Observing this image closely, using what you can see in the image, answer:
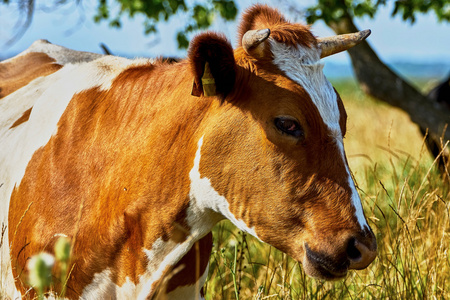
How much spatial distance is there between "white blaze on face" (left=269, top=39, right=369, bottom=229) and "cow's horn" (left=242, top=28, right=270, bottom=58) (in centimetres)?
7

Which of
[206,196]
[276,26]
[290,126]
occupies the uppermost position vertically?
[276,26]

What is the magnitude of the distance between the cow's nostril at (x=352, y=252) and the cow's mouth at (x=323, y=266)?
1.0 inches

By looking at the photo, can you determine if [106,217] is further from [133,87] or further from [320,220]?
[320,220]

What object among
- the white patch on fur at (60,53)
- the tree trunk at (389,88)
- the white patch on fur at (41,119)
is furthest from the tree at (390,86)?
the white patch on fur at (41,119)

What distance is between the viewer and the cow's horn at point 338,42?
2557mm

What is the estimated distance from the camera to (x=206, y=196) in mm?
2428

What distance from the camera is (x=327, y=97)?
7.75ft

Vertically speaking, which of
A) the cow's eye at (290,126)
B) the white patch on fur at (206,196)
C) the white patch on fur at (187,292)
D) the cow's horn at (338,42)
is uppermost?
the cow's horn at (338,42)

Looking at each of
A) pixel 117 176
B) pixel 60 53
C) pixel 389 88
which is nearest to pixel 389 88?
pixel 389 88

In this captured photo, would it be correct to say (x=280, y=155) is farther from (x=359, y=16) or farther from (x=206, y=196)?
(x=359, y=16)

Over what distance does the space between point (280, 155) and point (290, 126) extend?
12 cm

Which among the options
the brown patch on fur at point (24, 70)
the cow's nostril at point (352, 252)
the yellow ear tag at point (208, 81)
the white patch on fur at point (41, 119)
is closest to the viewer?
the cow's nostril at point (352, 252)

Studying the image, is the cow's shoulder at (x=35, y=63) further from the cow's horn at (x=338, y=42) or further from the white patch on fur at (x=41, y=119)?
the cow's horn at (x=338, y=42)

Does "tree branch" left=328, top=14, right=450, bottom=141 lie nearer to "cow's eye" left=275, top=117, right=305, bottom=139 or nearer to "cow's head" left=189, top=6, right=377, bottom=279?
"cow's head" left=189, top=6, right=377, bottom=279
